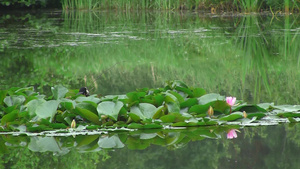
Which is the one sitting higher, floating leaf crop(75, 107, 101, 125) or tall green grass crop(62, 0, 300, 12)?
tall green grass crop(62, 0, 300, 12)

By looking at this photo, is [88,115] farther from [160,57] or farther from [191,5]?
[191,5]

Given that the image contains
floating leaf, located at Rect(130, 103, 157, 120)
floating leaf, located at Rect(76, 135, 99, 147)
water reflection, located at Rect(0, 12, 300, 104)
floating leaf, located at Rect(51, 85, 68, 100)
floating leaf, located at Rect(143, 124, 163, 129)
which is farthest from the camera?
water reflection, located at Rect(0, 12, 300, 104)

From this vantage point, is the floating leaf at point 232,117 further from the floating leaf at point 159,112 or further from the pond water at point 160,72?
the floating leaf at point 159,112

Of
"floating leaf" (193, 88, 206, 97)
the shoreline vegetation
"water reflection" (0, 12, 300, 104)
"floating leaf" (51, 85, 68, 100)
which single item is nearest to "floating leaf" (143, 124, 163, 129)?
"floating leaf" (193, 88, 206, 97)

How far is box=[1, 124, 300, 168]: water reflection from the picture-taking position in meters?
2.36

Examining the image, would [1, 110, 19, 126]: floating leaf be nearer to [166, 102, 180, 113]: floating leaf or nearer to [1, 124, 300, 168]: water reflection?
[1, 124, 300, 168]: water reflection

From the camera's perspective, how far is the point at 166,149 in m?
2.58

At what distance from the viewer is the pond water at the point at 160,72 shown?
2475 mm

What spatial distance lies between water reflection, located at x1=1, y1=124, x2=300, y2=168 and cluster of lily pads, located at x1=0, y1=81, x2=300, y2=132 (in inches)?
4.0

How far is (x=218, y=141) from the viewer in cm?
268

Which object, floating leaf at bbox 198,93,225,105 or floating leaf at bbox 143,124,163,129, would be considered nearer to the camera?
floating leaf at bbox 143,124,163,129

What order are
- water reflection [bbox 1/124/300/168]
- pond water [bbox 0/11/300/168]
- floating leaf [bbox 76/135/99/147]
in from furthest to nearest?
floating leaf [bbox 76/135/99/147] < pond water [bbox 0/11/300/168] < water reflection [bbox 1/124/300/168]

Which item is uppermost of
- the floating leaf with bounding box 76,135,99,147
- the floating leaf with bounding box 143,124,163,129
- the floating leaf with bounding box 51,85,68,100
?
the floating leaf with bounding box 51,85,68,100

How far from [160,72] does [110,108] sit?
6.99 feet
